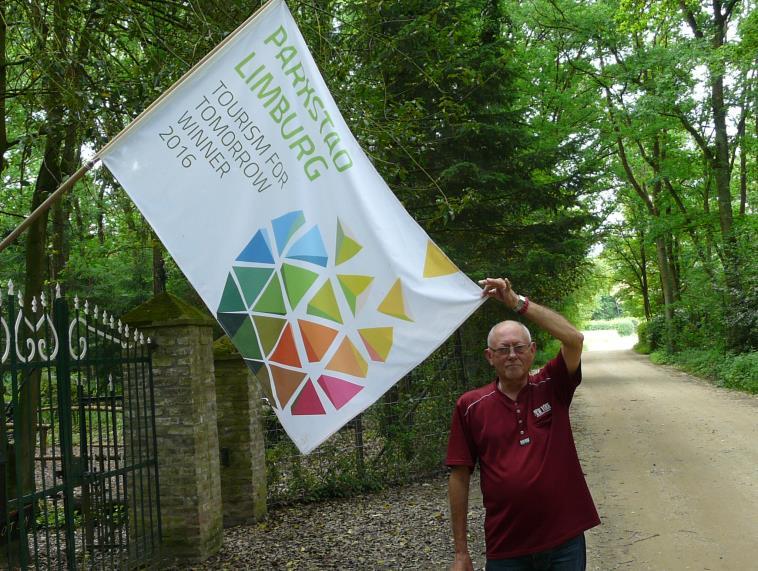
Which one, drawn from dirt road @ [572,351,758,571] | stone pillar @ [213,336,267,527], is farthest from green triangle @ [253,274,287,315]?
stone pillar @ [213,336,267,527]

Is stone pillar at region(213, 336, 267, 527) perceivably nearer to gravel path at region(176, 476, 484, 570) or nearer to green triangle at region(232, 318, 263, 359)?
gravel path at region(176, 476, 484, 570)

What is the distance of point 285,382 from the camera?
3.84 metres

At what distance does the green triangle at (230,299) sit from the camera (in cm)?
392

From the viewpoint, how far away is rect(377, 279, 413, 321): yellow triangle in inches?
155

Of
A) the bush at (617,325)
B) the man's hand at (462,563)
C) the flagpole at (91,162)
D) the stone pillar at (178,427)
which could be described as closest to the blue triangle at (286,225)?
the flagpole at (91,162)

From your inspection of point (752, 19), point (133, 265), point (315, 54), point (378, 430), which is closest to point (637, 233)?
point (752, 19)

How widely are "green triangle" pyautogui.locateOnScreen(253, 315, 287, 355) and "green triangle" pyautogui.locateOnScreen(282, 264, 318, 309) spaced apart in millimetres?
114

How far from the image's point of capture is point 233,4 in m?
8.39

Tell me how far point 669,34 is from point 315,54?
22692mm

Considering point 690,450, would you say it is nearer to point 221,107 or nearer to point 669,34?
point 221,107

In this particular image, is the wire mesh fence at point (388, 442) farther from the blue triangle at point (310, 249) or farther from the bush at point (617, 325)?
the bush at point (617, 325)

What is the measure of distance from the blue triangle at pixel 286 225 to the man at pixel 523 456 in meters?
1.03

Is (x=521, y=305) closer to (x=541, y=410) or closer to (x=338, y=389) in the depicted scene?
(x=541, y=410)

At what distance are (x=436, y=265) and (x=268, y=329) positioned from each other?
3.00ft
